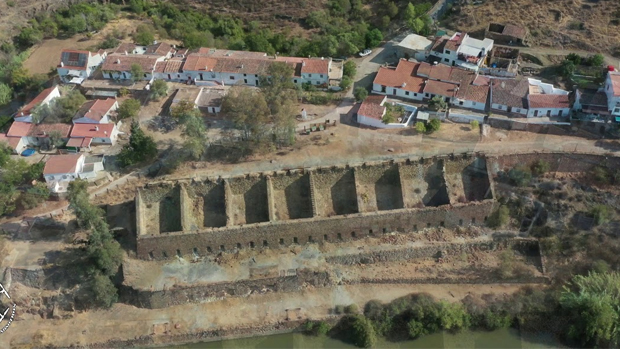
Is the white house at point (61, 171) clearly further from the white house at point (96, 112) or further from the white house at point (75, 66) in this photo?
the white house at point (75, 66)

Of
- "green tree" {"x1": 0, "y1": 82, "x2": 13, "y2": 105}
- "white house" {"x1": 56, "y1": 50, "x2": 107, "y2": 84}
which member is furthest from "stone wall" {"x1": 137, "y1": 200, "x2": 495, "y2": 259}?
"green tree" {"x1": 0, "y1": 82, "x2": 13, "y2": 105}

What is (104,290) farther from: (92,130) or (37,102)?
(37,102)

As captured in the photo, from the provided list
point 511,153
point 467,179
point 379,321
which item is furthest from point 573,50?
point 379,321

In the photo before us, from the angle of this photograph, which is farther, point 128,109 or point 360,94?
point 128,109

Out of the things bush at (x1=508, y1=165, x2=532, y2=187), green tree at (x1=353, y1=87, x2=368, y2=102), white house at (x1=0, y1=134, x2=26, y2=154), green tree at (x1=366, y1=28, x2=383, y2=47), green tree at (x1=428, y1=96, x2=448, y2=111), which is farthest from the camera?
green tree at (x1=366, y1=28, x2=383, y2=47)

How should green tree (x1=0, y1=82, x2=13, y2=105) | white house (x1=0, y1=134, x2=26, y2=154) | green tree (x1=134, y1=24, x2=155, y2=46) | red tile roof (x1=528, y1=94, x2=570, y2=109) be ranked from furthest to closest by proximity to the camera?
green tree (x1=134, y1=24, x2=155, y2=46) < green tree (x1=0, y1=82, x2=13, y2=105) < white house (x1=0, y1=134, x2=26, y2=154) < red tile roof (x1=528, y1=94, x2=570, y2=109)

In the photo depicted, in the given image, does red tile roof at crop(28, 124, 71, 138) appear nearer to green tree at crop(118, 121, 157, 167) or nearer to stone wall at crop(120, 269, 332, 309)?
green tree at crop(118, 121, 157, 167)

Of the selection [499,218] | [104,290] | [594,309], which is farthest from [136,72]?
[594,309]

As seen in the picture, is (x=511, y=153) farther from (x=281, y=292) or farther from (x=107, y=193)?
(x=107, y=193)
